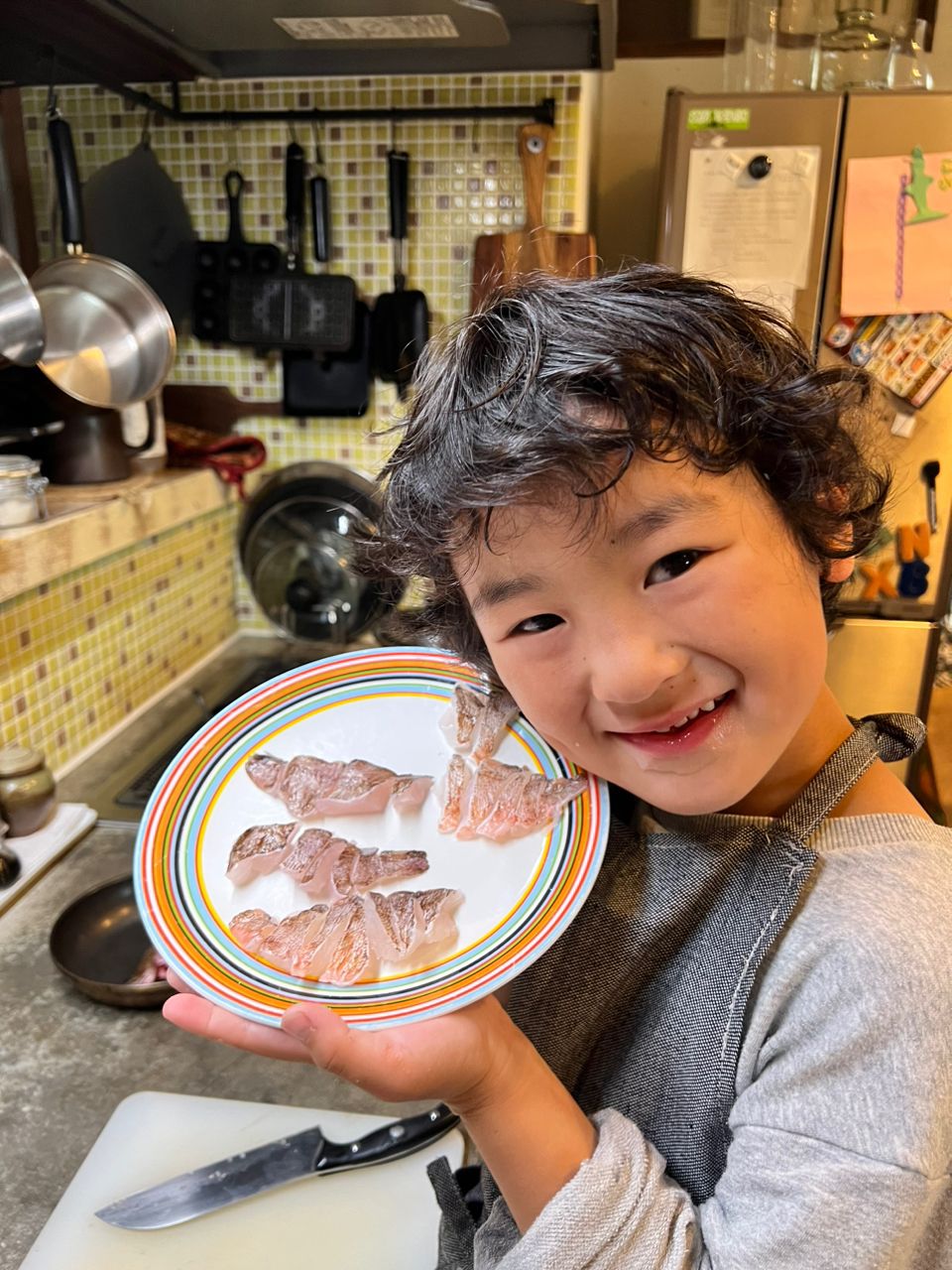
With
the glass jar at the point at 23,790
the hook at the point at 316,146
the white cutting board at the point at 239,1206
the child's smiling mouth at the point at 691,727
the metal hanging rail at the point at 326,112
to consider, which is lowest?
the white cutting board at the point at 239,1206

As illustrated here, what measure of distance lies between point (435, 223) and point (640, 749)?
1.47 metres

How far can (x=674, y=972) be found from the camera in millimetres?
660

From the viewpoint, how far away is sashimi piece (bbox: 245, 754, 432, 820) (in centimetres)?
74

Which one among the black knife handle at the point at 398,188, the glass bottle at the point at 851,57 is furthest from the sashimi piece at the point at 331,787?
the glass bottle at the point at 851,57

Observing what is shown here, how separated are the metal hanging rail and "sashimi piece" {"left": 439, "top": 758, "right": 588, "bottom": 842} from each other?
4.52 ft

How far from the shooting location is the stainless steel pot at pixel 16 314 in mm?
1147

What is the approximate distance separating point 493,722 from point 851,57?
6.25 feet

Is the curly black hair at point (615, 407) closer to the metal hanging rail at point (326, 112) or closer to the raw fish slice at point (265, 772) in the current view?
the raw fish slice at point (265, 772)

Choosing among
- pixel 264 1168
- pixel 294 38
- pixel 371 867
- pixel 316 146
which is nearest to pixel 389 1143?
pixel 264 1168

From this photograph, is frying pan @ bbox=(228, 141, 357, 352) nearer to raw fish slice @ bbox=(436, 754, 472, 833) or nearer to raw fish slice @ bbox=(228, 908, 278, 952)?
raw fish slice @ bbox=(436, 754, 472, 833)

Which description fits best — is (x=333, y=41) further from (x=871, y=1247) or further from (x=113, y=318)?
(x=871, y=1247)

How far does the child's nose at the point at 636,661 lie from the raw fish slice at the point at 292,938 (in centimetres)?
27

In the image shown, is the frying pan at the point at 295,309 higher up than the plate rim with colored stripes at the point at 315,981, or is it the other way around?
the frying pan at the point at 295,309

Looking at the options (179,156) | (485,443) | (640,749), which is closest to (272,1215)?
(640,749)
